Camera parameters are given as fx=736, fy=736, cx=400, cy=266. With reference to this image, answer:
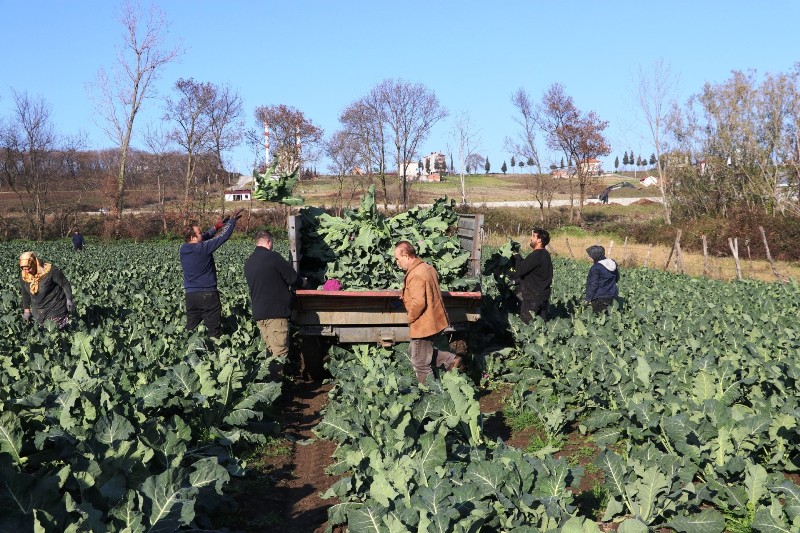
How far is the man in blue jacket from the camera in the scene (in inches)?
354

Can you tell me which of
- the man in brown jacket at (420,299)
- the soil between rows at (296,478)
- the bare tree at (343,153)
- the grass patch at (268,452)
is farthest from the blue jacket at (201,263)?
the bare tree at (343,153)

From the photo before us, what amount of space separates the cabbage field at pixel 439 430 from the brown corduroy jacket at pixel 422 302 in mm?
641

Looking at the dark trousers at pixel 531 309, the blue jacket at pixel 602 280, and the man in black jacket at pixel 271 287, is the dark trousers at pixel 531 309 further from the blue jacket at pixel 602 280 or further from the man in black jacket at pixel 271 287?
the man in black jacket at pixel 271 287

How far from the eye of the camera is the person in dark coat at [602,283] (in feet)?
35.4

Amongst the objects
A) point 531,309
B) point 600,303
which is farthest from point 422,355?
point 600,303

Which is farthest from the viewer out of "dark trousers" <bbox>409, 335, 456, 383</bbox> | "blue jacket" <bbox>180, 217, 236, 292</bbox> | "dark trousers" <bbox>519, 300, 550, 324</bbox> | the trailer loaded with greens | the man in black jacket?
"dark trousers" <bbox>519, 300, 550, 324</bbox>

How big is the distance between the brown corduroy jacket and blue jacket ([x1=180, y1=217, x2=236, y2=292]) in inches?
105

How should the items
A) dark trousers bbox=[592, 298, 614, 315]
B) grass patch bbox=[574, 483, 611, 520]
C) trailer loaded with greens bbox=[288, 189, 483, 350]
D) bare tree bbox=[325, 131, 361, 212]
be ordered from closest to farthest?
grass patch bbox=[574, 483, 611, 520] < trailer loaded with greens bbox=[288, 189, 483, 350] < dark trousers bbox=[592, 298, 614, 315] < bare tree bbox=[325, 131, 361, 212]

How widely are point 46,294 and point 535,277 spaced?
6405 millimetres

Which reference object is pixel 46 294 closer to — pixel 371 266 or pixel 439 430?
pixel 371 266

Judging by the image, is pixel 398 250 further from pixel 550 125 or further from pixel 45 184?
→ pixel 550 125

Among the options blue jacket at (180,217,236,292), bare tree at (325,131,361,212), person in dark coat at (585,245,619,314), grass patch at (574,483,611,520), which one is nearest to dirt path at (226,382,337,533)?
grass patch at (574,483,611,520)

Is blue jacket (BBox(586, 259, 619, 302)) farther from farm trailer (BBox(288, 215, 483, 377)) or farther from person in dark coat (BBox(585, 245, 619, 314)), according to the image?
farm trailer (BBox(288, 215, 483, 377))

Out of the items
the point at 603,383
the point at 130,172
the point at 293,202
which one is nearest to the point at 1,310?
the point at 293,202
